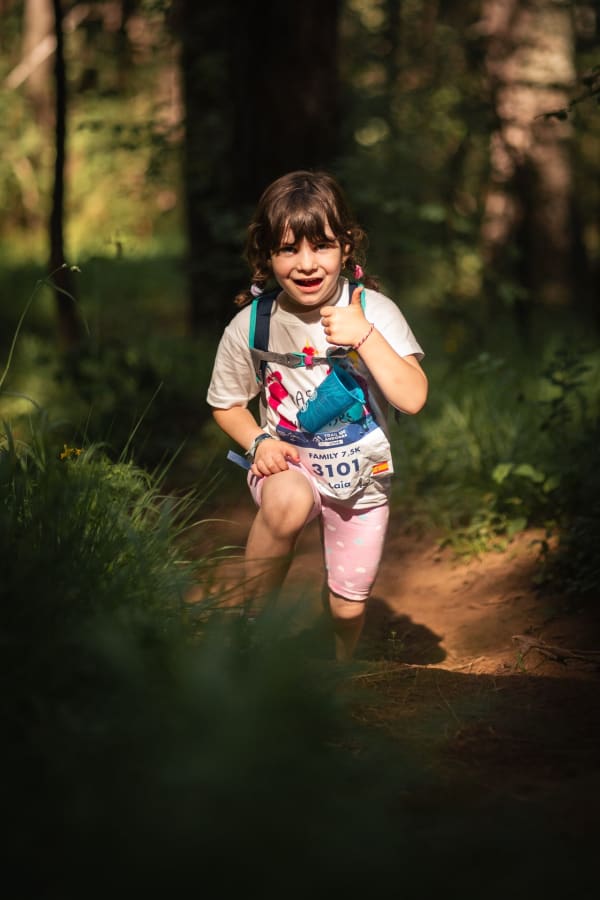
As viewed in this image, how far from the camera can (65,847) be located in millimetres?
1684

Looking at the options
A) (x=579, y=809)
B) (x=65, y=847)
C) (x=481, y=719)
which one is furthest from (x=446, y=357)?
(x=65, y=847)

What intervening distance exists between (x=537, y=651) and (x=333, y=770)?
1732 millimetres

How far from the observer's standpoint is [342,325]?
3088 mm

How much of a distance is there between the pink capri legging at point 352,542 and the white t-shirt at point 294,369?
0.06m

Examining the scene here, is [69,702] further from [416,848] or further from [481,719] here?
[481,719]

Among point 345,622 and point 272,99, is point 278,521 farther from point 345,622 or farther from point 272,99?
point 272,99

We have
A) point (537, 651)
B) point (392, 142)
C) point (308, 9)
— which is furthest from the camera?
point (392, 142)

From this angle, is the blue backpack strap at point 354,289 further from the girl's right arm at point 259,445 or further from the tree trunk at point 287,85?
the tree trunk at point 287,85

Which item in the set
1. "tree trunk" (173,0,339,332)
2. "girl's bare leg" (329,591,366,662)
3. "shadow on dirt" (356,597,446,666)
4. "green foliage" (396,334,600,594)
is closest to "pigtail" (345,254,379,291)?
"girl's bare leg" (329,591,366,662)

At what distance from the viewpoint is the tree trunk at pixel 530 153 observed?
26.2 feet

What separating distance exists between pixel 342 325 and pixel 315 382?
31 cm

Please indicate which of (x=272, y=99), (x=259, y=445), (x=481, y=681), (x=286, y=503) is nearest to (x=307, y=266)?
(x=259, y=445)

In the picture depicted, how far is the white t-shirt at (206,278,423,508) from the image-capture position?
3.29m

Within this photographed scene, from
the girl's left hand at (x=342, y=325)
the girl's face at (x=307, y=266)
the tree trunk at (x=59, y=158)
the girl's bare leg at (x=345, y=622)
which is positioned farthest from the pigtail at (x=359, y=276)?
the tree trunk at (x=59, y=158)
